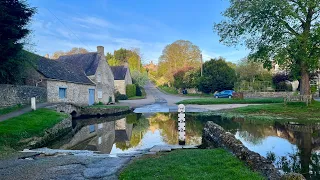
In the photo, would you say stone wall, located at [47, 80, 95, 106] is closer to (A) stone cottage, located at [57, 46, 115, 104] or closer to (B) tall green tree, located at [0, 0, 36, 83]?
(A) stone cottage, located at [57, 46, 115, 104]

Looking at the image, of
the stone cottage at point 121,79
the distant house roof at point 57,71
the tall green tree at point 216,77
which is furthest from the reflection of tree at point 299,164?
the stone cottage at point 121,79

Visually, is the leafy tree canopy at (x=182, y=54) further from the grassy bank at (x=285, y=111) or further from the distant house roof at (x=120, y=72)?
the grassy bank at (x=285, y=111)

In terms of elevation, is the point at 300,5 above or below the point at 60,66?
above

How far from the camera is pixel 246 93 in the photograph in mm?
38844

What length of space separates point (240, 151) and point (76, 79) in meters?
23.7

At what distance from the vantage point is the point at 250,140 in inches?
455

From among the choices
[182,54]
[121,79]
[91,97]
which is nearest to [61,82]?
[91,97]

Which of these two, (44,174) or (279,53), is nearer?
(44,174)

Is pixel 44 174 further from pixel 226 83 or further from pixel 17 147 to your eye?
pixel 226 83

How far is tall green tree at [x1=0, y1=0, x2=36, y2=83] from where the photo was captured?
47.6 feet

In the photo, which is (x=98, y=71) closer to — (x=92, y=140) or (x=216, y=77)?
(x=92, y=140)

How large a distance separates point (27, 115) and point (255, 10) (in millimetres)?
19155

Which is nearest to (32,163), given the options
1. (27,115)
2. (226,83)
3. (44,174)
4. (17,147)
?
(44,174)

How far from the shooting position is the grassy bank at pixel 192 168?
17.2 feet
